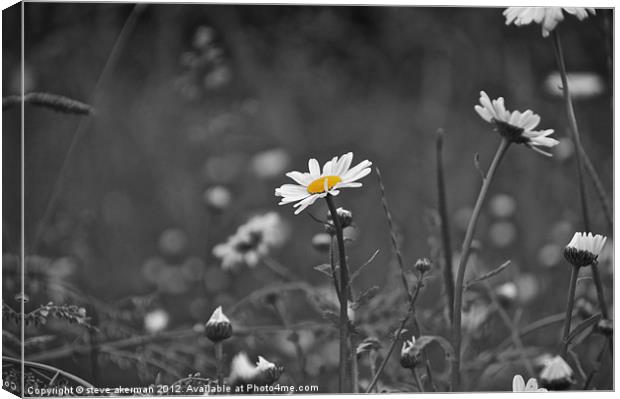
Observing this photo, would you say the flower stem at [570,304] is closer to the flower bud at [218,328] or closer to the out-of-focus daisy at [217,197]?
the flower bud at [218,328]

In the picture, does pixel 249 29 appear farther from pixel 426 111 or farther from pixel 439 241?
pixel 439 241

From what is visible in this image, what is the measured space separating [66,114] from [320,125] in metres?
0.42

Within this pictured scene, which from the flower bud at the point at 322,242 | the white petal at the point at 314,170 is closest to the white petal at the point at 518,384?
the flower bud at the point at 322,242

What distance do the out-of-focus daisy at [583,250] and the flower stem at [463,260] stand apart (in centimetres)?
13

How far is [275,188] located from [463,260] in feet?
1.44

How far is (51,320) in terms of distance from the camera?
153 cm

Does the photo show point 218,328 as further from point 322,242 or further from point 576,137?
point 576,137

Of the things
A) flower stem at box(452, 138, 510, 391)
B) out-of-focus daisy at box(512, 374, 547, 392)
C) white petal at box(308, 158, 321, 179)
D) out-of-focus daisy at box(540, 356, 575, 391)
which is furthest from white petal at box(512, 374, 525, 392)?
white petal at box(308, 158, 321, 179)

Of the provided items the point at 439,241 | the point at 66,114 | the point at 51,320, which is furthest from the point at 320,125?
the point at 51,320

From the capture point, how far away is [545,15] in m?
1.38

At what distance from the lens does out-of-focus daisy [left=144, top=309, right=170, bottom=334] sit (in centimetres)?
155

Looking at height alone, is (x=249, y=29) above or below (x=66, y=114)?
above

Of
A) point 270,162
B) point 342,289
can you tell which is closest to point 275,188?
point 270,162

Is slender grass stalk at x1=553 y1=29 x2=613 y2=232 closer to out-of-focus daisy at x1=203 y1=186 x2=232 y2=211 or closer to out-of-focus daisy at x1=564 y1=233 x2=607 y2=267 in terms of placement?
out-of-focus daisy at x1=564 y1=233 x2=607 y2=267
